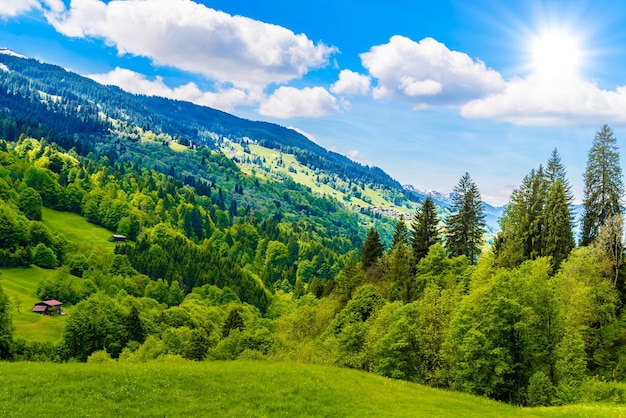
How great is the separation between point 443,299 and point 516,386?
552 inches

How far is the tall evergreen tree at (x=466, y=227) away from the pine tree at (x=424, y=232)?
330cm

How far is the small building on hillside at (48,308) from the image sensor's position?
15038 cm

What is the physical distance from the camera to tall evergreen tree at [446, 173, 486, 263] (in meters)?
93.6

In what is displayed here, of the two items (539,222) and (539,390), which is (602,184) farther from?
(539,390)

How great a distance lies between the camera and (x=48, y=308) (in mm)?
153000

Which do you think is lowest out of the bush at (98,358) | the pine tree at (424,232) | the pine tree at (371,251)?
the bush at (98,358)

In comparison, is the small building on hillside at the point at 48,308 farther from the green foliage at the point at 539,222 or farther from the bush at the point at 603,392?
the bush at the point at 603,392

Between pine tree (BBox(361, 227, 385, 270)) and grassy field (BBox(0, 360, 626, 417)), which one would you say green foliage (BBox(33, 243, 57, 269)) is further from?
grassy field (BBox(0, 360, 626, 417))

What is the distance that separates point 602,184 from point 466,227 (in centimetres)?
2553

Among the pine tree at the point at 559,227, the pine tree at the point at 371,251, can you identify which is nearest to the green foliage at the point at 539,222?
the pine tree at the point at 559,227

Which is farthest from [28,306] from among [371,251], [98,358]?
[371,251]

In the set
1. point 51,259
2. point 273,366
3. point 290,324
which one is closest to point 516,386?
point 273,366

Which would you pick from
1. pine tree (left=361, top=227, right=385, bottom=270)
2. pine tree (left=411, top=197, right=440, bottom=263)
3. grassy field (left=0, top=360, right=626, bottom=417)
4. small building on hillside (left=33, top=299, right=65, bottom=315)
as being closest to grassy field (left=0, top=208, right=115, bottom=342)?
small building on hillside (left=33, top=299, right=65, bottom=315)

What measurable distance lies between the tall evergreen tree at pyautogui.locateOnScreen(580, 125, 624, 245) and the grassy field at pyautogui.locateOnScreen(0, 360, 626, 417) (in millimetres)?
54638
